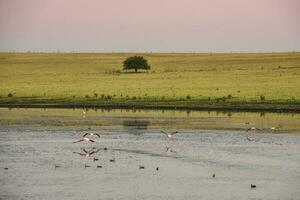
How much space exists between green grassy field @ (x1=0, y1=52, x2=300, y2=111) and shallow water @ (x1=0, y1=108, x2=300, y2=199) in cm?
2424

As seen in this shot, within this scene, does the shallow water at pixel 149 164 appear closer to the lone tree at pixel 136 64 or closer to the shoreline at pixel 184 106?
the shoreline at pixel 184 106

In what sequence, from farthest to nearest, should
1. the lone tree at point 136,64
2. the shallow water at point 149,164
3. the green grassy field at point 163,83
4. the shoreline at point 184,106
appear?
1. the lone tree at point 136,64
2. the green grassy field at point 163,83
3. the shoreline at point 184,106
4. the shallow water at point 149,164

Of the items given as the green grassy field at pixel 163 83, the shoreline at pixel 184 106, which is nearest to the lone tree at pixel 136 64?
the green grassy field at pixel 163 83

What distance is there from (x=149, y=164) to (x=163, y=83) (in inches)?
2455

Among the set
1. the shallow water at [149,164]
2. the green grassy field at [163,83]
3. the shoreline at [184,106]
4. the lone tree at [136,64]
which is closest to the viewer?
the shallow water at [149,164]

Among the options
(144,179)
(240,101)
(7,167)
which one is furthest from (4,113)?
(144,179)

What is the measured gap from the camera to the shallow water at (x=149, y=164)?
36.5 metres

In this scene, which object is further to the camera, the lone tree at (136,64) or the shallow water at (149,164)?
the lone tree at (136,64)

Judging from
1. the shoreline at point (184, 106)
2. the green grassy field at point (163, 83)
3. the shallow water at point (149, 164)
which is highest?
the green grassy field at point (163, 83)

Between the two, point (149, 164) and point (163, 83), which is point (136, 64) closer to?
point (163, 83)

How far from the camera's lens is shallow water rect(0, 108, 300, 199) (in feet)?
120

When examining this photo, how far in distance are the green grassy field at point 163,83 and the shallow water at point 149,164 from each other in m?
24.2

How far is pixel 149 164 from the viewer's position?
44750 millimetres

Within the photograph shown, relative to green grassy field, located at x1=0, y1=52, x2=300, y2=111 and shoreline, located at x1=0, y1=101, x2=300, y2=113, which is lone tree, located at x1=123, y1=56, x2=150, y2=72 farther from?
shoreline, located at x1=0, y1=101, x2=300, y2=113
